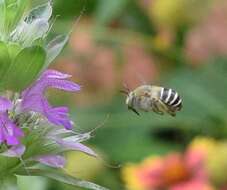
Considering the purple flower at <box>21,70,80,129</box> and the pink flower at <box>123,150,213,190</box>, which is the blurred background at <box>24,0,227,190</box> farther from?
the purple flower at <box>21,70,80,129</box>

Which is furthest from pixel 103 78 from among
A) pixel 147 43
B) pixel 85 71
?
pixel 147 43

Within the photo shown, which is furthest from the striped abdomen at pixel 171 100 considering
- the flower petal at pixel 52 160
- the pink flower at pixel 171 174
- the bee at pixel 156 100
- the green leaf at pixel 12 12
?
the pink flower at pixel 171 174

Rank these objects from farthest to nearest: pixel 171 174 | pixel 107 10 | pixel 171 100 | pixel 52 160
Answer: pixel 107 10 < pixel 171 174 < pixel 171 100 < pixel 52 160

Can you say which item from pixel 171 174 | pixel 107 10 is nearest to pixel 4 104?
pixel 171 174

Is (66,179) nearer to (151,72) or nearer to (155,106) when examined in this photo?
(155,106)

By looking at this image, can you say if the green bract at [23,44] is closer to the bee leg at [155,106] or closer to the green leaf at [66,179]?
the green leaf at [66,179]

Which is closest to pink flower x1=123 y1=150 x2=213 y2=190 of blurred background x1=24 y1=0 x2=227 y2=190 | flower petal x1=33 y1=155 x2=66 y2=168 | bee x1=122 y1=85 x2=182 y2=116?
blurred background x1=24 y1=0 x2=227 y2=190
